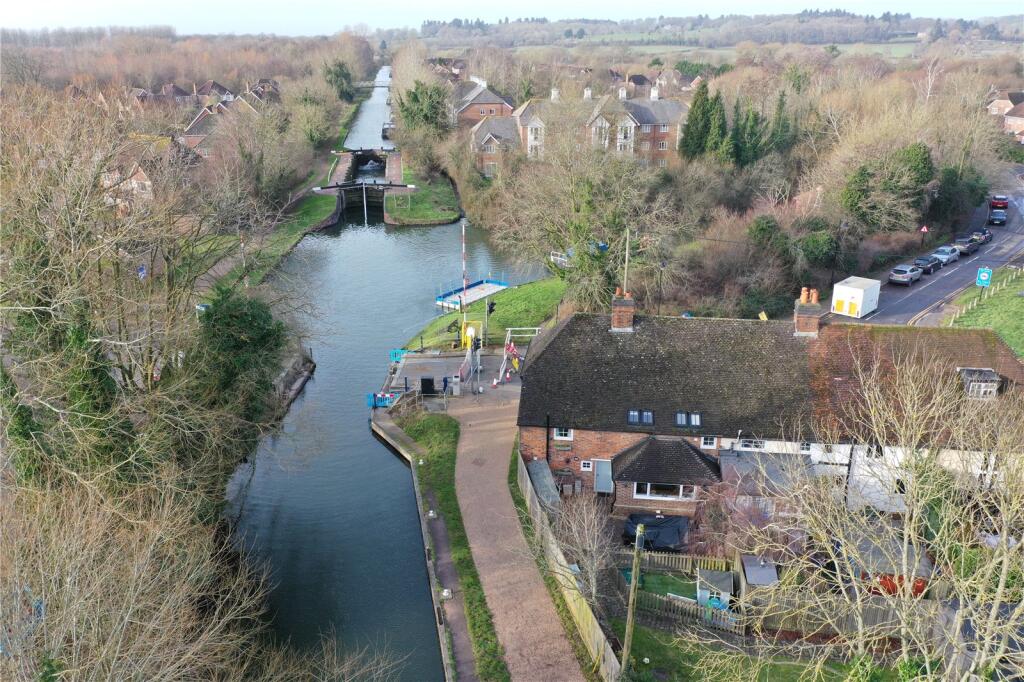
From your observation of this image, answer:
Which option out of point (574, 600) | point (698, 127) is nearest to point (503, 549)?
point (574, 600)

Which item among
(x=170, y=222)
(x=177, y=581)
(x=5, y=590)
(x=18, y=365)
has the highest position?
(x=170, y=222)

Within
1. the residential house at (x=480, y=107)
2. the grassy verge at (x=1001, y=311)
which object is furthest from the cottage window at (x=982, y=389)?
the residential house at (x=480, y=107)

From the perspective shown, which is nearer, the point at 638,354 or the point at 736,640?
the point at 736,640

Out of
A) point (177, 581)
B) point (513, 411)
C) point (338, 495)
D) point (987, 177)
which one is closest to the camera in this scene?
point (177, 581)

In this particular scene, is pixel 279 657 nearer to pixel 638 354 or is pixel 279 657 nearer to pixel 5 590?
pixel 5 590

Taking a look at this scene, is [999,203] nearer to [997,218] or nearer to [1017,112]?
[997,218]

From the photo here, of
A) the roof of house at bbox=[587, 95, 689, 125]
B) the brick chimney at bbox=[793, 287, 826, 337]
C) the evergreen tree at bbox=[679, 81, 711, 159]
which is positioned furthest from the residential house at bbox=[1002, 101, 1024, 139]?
the brick chimney at bbox=[793, 287, 826, 337]

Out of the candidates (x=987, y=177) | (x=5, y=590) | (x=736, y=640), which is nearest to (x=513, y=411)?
(x=736, y=640)
